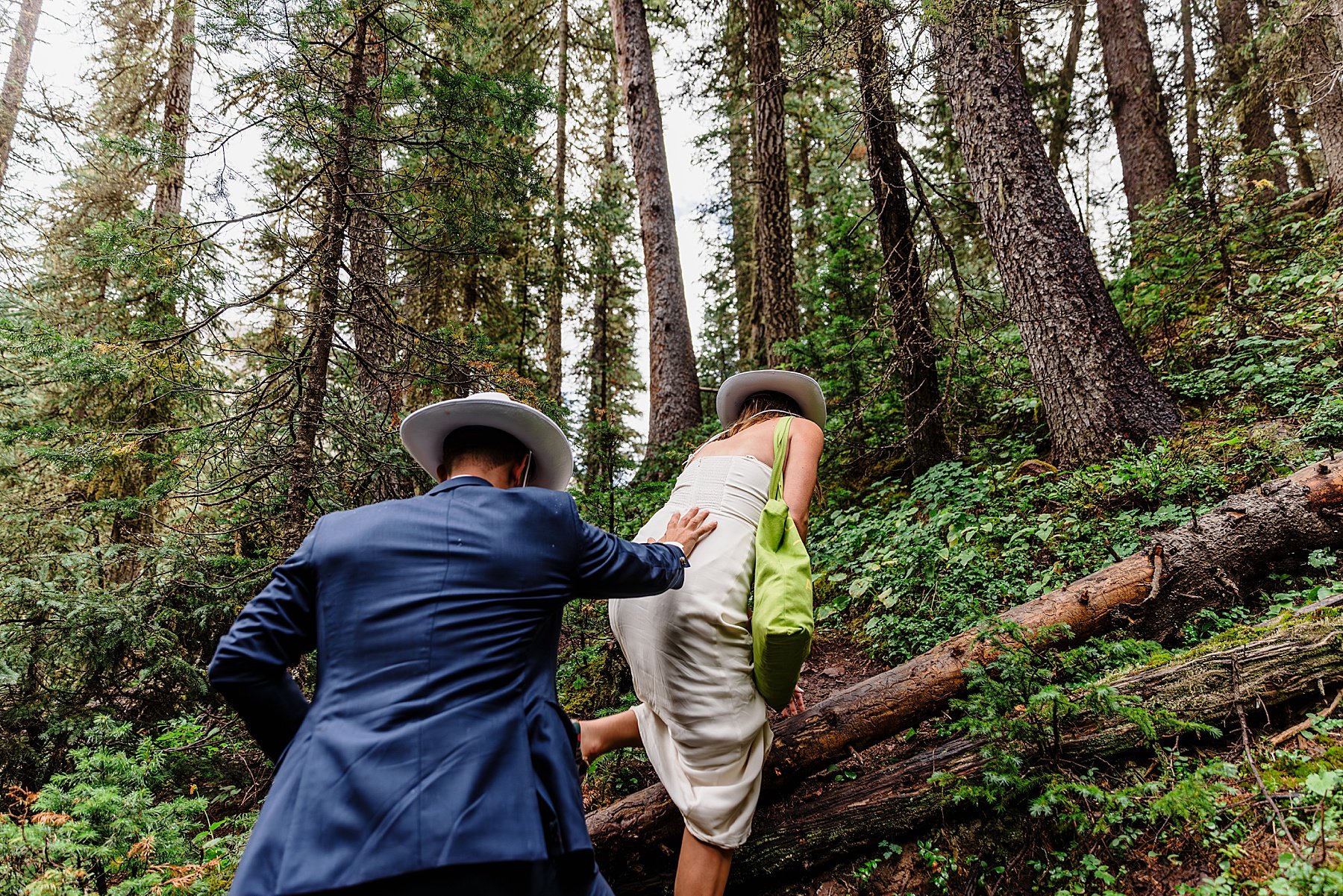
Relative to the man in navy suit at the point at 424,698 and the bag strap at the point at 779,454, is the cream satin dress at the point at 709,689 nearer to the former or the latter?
the bag strap at the point at 779,454

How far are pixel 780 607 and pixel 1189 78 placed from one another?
1735cm

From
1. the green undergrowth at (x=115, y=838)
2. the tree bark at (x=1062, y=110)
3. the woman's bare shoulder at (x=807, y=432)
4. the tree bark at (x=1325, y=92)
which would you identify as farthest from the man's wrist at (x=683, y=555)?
the tree bark at (x=1062, y=110)

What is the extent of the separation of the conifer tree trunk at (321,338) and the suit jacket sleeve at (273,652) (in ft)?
11.6

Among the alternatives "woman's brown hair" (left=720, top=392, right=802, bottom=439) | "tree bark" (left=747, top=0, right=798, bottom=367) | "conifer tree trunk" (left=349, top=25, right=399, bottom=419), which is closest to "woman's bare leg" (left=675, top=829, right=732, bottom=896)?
"woman's brown hair" (left=720, top=392, right=802, bottom=439)

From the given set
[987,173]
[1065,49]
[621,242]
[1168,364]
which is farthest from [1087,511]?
[1065,49]

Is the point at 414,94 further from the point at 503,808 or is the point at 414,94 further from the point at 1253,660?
the point at 1253,660

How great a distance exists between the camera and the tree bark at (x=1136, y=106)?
34.1 ft

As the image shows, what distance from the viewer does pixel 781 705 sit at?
8.69 feet

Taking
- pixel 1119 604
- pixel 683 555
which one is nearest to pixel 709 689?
pixel 683 555

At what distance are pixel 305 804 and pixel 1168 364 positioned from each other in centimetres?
759

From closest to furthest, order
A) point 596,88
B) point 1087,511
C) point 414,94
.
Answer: point 1087,511
point 414,94
point 596,88

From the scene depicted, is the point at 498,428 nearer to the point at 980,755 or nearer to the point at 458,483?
the point at 458,483

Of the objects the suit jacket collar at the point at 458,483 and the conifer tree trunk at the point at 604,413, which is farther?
the conifer tree trunk at the point at 604,413

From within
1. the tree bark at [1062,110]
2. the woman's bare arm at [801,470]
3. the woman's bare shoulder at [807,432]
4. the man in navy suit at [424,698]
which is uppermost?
the tree bark at [1062,110]
